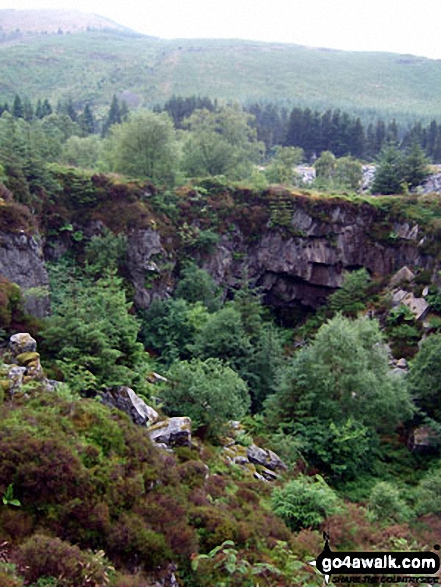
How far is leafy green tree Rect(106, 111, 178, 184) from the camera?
127 feet

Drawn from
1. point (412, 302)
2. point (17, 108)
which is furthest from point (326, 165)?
point (17, 108)

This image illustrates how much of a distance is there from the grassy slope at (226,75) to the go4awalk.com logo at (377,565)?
122 meters

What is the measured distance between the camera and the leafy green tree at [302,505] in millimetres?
12867

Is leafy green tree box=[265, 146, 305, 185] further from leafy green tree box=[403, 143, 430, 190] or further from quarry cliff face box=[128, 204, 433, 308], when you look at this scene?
quarry cliff face box=[128, 204, 433, 308]

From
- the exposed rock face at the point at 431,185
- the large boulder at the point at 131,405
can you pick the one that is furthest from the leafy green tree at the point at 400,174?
the large boulder at the point at 131,405

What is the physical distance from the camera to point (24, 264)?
26.3 m

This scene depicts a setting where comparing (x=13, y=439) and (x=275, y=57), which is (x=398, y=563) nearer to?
(x=13, y=439)

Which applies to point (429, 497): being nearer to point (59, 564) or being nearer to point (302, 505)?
point (302, 505)

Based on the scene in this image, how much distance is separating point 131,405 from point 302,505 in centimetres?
607

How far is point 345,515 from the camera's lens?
13453 mm

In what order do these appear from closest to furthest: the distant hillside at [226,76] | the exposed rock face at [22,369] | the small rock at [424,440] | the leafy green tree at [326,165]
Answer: the exposed rock face at [22,369] → the small rock at [424,440] → the leafy green tree at [326,165] → the distant hillside at [226,76]

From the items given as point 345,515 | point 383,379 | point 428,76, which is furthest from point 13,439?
point 428,76

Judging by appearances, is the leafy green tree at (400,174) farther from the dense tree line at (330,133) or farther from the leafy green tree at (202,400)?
the leafy green tree at (202,400)

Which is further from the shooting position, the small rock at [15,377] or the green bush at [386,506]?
the green bush at [386,506]
